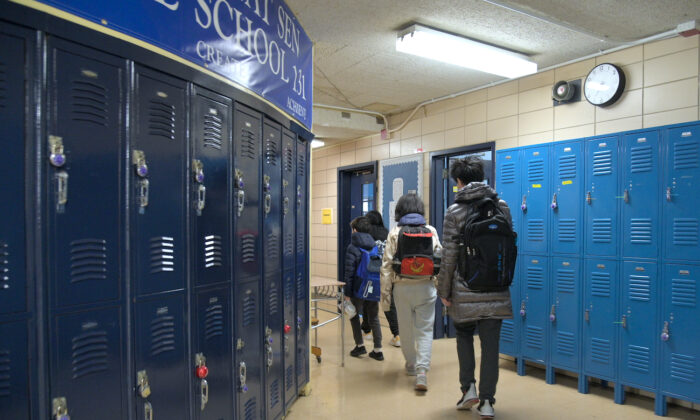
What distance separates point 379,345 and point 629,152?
2.86 m

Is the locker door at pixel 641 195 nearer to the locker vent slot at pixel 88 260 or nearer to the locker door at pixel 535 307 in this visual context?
the locker door at pixel 535 307

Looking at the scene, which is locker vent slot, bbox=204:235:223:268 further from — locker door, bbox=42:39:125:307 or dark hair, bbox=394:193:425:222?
dark hair, bbox=394:193:425:222

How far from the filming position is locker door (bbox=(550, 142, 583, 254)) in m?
3.85

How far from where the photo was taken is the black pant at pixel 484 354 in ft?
9.96

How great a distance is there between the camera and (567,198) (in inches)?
154

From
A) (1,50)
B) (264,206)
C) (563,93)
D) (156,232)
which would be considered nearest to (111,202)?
(156,232)

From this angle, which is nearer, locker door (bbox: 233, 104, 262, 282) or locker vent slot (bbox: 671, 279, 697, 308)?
locker door (bbox: 233, 104, 262, 282)

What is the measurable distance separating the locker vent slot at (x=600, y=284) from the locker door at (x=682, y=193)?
484mm

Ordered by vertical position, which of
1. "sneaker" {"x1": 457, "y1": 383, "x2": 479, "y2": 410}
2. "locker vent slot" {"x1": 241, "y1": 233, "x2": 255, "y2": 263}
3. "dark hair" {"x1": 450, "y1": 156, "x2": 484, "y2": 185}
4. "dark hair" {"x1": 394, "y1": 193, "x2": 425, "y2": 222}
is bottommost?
"sneaker" {"x1": 457, "y1": 383, "x2": 479, "y2": 410}

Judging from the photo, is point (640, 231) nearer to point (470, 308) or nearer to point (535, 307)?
point (535, 307)

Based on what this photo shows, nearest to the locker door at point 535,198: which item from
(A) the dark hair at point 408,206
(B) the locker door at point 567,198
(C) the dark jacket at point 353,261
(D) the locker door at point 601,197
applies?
(B) the locker door at point 567,198

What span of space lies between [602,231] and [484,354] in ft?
5.01

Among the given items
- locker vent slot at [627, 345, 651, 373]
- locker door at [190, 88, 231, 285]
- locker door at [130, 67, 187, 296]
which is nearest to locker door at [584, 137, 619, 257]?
locker vent slot at [627, 345, 651, 373]

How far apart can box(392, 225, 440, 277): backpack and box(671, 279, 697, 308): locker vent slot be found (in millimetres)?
1679
